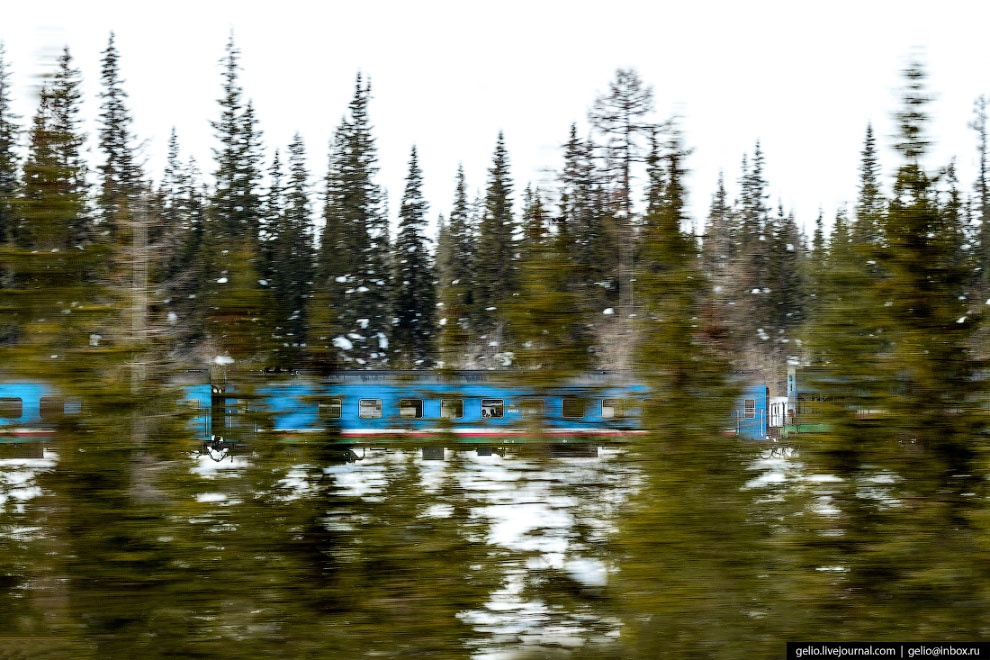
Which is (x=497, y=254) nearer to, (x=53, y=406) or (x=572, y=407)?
(x=572, y=407)

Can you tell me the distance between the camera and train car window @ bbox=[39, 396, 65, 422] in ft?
11.1

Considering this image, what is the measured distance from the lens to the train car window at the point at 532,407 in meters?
3.52

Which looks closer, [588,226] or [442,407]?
[442,407]

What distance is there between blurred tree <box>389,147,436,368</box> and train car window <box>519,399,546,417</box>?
47cm

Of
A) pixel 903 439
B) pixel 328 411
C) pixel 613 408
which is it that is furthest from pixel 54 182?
pixel 903 439

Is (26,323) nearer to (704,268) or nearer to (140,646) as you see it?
(140,646)

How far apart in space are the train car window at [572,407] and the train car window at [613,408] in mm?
117

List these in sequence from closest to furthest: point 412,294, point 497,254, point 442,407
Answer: point 442,407
point 497,254
point 412,294

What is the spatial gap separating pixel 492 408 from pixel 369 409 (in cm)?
55

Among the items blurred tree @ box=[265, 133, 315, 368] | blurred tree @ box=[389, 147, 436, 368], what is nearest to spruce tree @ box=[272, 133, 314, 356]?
blurred tree @ box=[265, 133, 315, 368]

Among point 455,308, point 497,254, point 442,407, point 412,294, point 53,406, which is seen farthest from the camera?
point 412,294

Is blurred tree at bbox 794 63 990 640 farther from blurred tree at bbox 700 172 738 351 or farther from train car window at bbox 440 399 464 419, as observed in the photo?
train car window at bbox 440 399 464 419

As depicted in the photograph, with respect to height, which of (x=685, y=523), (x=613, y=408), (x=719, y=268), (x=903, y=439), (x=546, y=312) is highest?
(x=719, y=268)

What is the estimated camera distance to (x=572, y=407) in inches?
138
